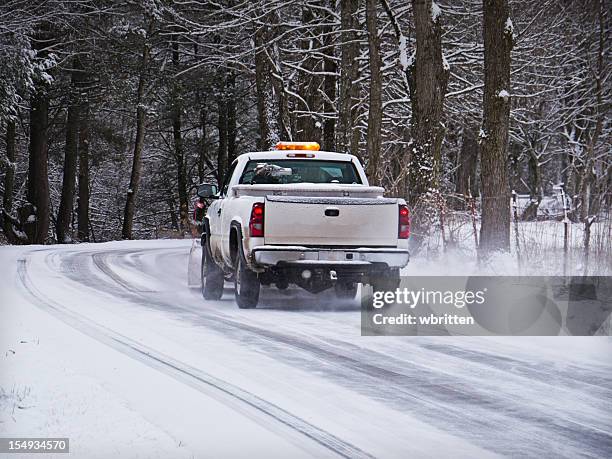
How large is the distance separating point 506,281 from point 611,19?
2047 centimetres

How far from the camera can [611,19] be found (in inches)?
1233

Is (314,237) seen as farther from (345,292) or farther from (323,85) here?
(323,85)

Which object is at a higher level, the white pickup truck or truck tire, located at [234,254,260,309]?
the white pickup truck

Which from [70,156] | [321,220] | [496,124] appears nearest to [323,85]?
[70,156]

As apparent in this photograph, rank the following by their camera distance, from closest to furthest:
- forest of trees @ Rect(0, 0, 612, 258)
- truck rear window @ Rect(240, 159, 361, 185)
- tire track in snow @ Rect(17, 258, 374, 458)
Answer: tire track in snow @ Rect(17, 258, 374, 458) < truck rear window @ Rect(240, 159, 361, 185) < forest of trees @ Rect(0, 0, 612, 258)

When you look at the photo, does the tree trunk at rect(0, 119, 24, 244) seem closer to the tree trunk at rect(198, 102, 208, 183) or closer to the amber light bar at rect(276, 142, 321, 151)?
the tree trunk at rect(198, 102, 208, 183)

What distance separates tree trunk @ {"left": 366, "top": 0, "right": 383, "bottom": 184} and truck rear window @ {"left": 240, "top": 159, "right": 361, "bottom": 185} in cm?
884

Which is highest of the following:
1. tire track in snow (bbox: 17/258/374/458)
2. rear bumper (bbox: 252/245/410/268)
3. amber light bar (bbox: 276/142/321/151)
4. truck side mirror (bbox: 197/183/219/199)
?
amber light bar (bbox: 276/142/321/151)

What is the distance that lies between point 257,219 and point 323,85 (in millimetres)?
20948

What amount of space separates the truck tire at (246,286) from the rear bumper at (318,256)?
1.59 feet

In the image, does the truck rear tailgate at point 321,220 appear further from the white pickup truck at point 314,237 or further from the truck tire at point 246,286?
the truck tire at point 246,286

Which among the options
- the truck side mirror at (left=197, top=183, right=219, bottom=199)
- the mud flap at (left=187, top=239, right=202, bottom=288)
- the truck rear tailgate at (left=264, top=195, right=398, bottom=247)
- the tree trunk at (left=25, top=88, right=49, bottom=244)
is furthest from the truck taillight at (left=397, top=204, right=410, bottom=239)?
the tree trunk at (left=25, top=88, right=49, bottom=244)

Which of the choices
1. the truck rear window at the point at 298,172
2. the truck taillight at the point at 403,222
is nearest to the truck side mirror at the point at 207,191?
the truck rear window at the point at 298,172

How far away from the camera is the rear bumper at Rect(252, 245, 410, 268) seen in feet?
38.3
